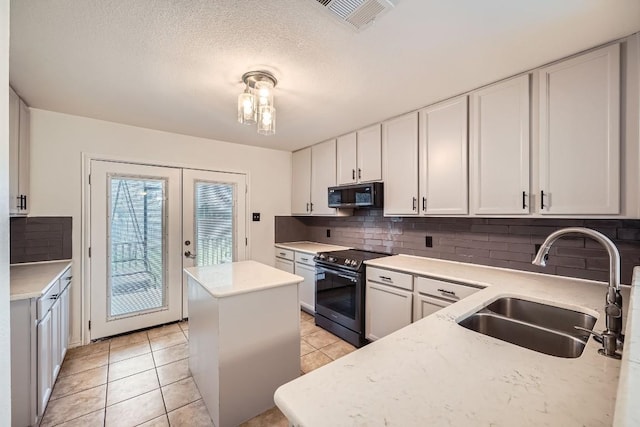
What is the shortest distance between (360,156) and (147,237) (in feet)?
8.74

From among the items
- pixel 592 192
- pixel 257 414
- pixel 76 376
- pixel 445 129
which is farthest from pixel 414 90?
pixel 76 376

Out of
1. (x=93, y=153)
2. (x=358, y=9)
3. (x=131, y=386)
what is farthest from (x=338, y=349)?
(x=93, y=153)

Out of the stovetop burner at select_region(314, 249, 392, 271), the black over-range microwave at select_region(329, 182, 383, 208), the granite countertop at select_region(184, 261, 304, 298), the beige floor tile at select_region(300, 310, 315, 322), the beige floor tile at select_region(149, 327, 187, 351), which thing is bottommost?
the beige floor tile at select_region(149, 327, 187, 351)

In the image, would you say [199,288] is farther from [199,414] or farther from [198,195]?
[198,195]

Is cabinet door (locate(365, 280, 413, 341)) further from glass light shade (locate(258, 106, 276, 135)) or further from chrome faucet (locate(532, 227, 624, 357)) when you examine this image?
glass light shade (locate(258, 106, 276, 135))

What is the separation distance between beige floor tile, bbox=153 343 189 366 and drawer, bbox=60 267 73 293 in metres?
1.00

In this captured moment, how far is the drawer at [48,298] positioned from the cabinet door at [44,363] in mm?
53

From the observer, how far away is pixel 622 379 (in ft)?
1.70

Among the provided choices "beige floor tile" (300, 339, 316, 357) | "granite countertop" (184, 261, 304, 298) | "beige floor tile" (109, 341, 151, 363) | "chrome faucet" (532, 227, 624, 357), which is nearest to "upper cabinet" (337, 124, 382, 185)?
"granite countertop" (184, 261, 304, 298)

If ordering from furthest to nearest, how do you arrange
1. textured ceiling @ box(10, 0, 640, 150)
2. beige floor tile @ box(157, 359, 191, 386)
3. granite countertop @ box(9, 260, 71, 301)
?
beige floor tile @ box(157, 359, 191, 386)
granite countertop @ box(9, 260, 71, 301)
textured ceiling @ box(10, 0, 640, 150)

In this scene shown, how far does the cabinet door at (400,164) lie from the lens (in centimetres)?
263

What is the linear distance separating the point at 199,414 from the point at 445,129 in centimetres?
292

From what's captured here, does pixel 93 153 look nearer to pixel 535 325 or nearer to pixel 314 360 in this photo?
pixel 314 360

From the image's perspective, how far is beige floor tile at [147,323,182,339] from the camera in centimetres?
304
